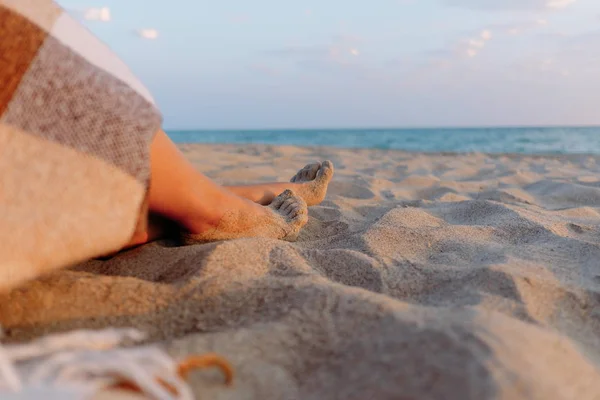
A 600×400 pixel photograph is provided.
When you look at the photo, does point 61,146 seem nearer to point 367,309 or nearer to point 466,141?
point 367,309

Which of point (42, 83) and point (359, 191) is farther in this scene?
point (359, 191)

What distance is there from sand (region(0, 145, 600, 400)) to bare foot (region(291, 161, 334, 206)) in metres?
0.52

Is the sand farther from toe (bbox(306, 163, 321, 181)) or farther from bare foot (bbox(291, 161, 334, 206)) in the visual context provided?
toe (bbox(306, 163, 321, 181))

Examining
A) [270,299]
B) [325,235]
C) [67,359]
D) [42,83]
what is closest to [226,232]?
[325,235]

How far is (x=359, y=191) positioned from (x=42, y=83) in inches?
78.5

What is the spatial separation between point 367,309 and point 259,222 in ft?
2.44

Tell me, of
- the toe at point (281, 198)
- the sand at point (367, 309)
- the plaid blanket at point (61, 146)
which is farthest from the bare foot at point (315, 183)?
the plaid blanket at point (61, 146)

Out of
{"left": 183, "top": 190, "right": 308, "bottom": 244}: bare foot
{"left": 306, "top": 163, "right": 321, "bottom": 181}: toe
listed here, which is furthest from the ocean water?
{"left": 183, "top": 190, "right": 308, "bottom": 244}: bare foot

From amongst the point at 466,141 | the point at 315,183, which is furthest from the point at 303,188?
the point at 466,141

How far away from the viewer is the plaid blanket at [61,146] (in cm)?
88

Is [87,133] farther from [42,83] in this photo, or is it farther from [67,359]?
[67,359]

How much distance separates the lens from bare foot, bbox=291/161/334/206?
2139mm

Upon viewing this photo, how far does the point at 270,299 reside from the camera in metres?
0.94

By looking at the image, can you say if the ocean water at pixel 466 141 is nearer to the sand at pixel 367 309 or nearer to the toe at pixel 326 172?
the toe at pixel 326 172
